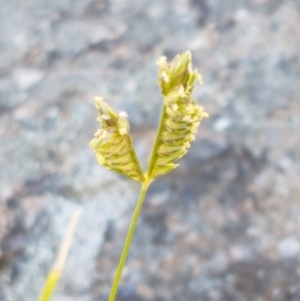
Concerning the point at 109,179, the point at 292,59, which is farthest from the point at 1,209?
the point at 292,59

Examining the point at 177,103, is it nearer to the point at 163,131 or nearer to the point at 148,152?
the point at 163,131

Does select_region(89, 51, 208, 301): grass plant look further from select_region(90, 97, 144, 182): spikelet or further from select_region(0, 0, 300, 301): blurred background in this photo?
select_region(0, 0, 300, 301): blurred background

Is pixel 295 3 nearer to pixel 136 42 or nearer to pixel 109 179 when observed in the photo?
pixel 136 42

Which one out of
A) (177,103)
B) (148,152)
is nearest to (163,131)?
(177,103)

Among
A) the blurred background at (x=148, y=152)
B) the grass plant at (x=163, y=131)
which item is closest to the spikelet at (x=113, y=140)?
the grass plant at (x=163, y=131)

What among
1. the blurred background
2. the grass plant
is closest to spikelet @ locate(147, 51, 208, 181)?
the grass plant

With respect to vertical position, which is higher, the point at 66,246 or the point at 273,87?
the point at 273,87

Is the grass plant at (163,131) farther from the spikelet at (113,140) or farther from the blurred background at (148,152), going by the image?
the blurred background at (148,152)
